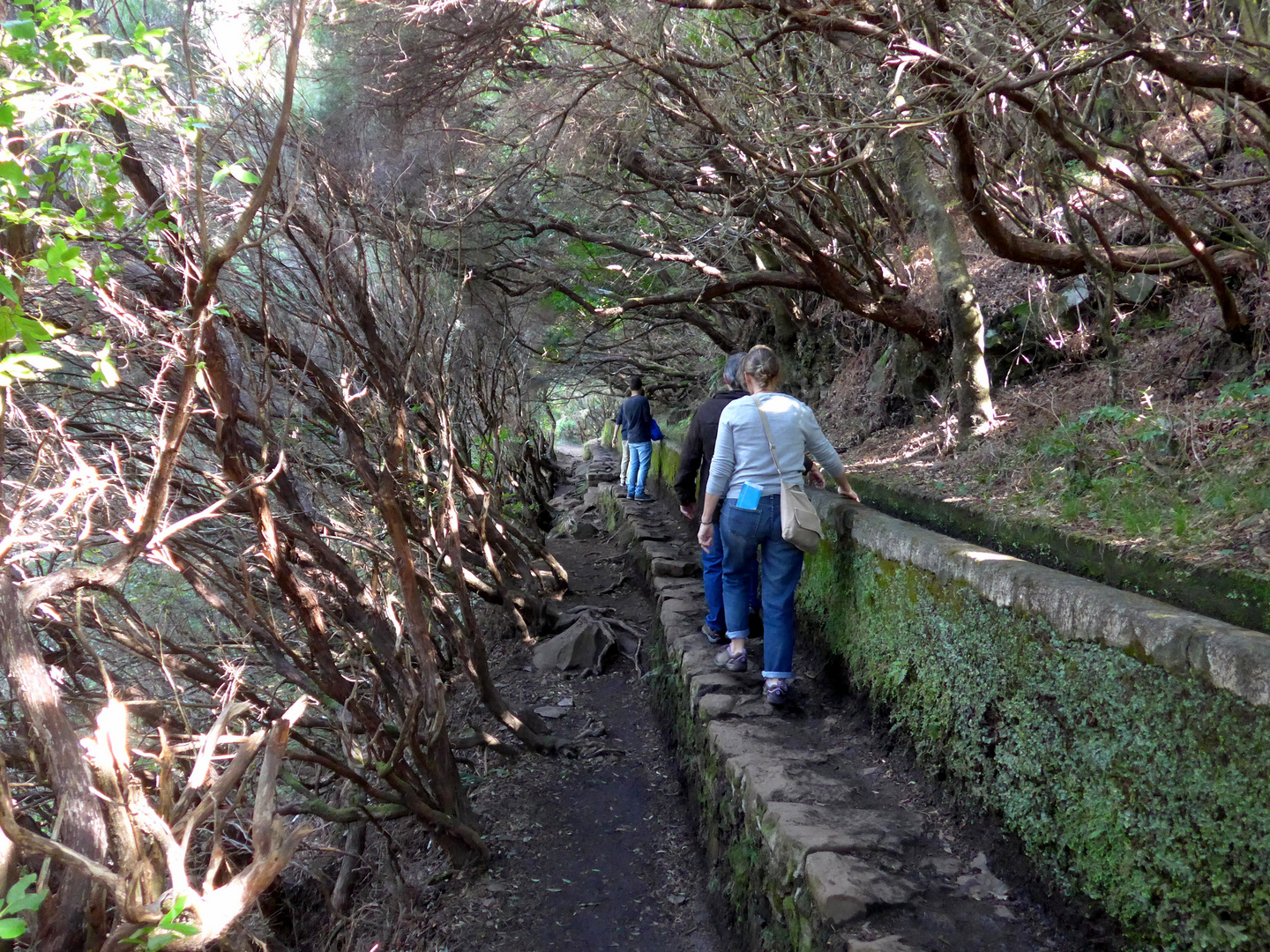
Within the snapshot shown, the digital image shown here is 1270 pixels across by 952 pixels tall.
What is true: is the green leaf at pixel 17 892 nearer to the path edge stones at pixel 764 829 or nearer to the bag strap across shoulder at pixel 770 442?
the path edge stones at pixel 764 829

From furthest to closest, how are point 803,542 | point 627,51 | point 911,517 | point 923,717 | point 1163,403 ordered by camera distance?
point 627,51 < point 911,517 < point 1163,403 < point 803,542 < point 923,717

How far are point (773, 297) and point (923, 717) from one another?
346 inches

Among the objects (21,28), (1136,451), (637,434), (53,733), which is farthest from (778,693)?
(637,434)

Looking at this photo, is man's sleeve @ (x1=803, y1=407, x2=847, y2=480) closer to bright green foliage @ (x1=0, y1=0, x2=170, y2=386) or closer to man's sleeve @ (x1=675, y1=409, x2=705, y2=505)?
man's sleeve @ (x1=675, y1=409, x2=705, y2=505)

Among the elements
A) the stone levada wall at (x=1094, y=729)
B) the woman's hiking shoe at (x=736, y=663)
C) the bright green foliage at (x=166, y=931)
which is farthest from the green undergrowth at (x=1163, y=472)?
the bright green foliage at (x=166, y=931)

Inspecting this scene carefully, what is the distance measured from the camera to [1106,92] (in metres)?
9.16

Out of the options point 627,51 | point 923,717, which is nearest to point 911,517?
point 923,717

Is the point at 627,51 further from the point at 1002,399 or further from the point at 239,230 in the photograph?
the point at 239,230

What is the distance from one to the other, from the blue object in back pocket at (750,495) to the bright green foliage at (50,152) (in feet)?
9.85

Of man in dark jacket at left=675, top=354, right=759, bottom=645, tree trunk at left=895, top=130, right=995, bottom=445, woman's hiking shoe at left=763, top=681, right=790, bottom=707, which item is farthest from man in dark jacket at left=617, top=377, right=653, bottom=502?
woman's hiking shoe at left=763, top=681, right=790, bottom=707

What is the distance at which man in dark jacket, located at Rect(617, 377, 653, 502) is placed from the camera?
12.6 metres

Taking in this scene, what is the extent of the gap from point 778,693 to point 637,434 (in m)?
8.42

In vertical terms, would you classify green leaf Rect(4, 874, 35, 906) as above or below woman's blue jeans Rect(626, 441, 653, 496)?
below

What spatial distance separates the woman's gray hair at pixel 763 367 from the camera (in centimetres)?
463
